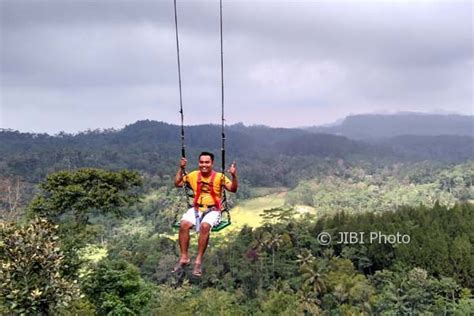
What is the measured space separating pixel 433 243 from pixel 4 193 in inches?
1576

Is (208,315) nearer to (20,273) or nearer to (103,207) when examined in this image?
(103,207)

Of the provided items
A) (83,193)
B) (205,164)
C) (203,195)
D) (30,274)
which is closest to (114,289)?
(83,193)

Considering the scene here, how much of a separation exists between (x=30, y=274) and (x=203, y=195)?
9.35 m

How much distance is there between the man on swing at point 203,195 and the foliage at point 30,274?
843 cm

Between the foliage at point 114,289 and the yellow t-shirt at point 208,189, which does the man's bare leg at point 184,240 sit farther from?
the foliage at point 114,289

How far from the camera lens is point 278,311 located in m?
36.9

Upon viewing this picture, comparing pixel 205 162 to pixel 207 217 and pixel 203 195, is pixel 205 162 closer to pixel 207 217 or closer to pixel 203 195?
pixel 203 195

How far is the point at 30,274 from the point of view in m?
16.3

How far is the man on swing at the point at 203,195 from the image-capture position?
9.23 m

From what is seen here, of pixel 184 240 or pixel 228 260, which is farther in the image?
pixel 228 260

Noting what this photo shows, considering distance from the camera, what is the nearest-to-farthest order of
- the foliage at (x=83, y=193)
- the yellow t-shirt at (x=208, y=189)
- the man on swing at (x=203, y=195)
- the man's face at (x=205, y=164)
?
the man on swing at (x=203, y=195), the man's face at (x=205, y=164), the yellow t-shirt at (x=208, y=189), the foliage at (x=83, y=193)

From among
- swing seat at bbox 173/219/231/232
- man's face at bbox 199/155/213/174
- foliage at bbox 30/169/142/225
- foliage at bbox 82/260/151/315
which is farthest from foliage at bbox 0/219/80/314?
foliage at bbox 30/169/142/225

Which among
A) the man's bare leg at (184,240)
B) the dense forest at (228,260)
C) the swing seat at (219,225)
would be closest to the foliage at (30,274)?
the dense forest at (228,260)

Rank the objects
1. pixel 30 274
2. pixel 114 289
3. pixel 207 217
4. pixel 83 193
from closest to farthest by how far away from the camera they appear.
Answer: pixel 207 217
pixel 30 274
pixel 114 289
pixel 83 193
